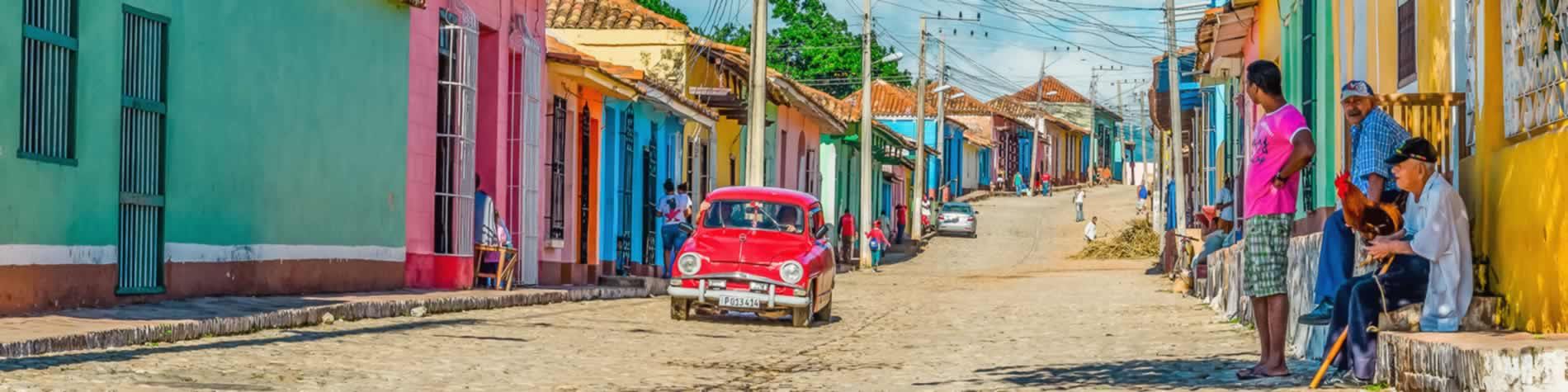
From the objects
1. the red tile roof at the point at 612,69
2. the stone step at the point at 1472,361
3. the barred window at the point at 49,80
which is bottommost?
the stone step at the point at 1472,361

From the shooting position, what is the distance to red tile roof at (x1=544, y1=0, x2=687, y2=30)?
111 feet

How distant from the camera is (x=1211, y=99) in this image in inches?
1304

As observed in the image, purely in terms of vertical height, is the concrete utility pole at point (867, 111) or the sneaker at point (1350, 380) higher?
the concrete utility pole at point (867, 111)

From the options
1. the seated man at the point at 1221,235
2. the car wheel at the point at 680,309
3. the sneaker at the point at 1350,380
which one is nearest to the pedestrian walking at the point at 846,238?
the seated man at the point at 1221,235

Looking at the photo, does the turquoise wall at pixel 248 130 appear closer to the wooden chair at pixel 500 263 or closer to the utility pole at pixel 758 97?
the wooden chair at pixel 500 263

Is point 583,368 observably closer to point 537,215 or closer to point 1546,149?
point 1546,149

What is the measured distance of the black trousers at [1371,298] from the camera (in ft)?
27.9

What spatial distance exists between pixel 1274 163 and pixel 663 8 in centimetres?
5854

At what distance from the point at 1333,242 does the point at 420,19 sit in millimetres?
12624

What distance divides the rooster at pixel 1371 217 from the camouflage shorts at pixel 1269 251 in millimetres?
433

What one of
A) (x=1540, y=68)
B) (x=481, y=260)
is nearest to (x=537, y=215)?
(x=481, y=260)

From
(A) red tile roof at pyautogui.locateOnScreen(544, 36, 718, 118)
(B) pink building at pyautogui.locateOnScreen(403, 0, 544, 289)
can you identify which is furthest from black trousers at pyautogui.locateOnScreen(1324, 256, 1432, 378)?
(A) red tile roof at pyautogui.locateOnScreen(544, 36, 718, 118)

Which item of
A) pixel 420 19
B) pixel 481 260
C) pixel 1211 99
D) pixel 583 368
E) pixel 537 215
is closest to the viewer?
pixel 583 368

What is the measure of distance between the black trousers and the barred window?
806cm
